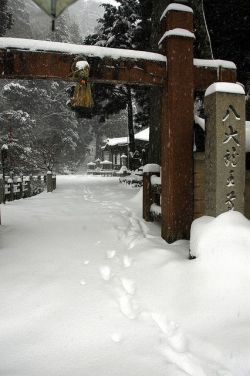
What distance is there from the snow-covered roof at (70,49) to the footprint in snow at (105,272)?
2.70 metres

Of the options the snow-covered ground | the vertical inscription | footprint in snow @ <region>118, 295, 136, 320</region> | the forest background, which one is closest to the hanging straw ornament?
the forest background

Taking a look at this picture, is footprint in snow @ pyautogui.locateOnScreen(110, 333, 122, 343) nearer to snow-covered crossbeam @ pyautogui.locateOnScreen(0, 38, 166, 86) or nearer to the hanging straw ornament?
the hanging straw ornament

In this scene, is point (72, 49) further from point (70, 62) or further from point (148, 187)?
point (148, 187)

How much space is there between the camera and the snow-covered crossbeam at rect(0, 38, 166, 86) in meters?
4.07

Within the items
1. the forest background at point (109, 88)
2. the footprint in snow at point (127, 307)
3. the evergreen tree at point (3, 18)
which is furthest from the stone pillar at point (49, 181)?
the footprint in snow at point (127, 307)

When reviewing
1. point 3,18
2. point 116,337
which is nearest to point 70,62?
point 116,337

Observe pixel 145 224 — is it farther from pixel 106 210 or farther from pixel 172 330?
pixel 172 330

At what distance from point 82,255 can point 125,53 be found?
2725 mm

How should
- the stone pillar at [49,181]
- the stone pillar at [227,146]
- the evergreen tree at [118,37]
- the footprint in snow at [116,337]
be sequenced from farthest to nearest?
the evergreen tree at [118,37] → the stone pillar at [49,181] → the stone pillar at [227,146] → the footprint in snow at [116,337]

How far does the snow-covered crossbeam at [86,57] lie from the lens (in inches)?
160

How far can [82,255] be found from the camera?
421cm

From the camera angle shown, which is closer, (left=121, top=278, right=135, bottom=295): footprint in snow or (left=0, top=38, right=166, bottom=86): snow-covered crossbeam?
(left=121, top=278, right=135, bottom=295): footprint in snow

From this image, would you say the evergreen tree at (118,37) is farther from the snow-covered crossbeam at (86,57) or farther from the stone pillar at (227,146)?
the stone pillar at (227,146)

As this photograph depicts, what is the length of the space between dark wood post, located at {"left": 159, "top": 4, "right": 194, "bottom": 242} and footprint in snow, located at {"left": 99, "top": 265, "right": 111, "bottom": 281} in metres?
1.15
